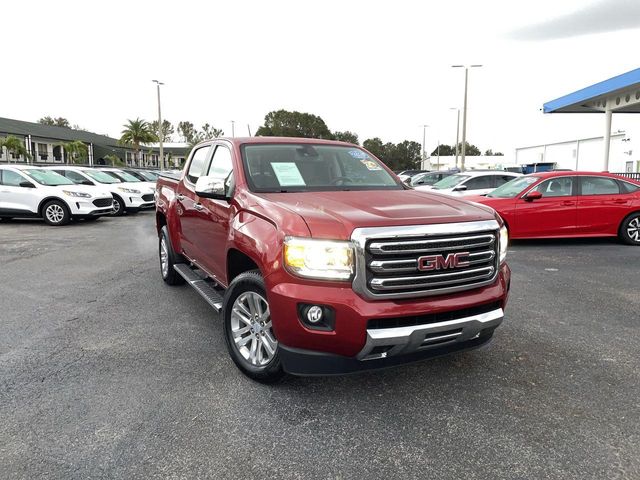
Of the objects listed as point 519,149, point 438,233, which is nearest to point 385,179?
point 438,233

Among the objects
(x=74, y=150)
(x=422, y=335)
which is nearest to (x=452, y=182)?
(x=422, y=335)

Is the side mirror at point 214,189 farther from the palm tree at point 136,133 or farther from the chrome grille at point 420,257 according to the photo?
the palm tree at point 136,133

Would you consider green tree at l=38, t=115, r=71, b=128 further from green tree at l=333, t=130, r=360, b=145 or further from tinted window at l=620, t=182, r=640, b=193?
tinted window at l=620, t=182, r=640, b=193

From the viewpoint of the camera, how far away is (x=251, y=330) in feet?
11.4

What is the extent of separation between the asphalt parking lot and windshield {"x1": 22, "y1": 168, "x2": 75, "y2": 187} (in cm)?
931

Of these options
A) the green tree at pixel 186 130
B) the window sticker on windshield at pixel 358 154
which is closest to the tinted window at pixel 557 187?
the window sticker on windshield at pixel 358 154

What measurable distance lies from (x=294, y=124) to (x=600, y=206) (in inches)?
2891

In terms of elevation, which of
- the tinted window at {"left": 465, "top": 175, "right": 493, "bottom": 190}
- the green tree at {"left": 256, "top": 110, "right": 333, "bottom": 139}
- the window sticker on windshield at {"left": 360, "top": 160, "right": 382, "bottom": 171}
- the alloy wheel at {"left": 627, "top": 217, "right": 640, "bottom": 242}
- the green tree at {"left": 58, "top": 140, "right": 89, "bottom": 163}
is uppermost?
the green tree at {"left": 256, "top": 110, "right": 333, "bottom": 139}

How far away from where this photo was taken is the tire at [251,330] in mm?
3258

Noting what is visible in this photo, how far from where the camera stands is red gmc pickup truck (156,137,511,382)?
112 inches

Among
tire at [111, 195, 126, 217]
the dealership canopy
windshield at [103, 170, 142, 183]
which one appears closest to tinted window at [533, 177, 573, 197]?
the dealership canopy

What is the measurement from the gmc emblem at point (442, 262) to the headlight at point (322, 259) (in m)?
0.46

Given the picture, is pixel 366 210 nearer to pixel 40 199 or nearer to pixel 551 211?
pixel 551 211

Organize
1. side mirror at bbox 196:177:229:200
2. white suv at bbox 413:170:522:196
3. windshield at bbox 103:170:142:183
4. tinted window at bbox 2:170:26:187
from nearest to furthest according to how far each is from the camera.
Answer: side mirror at bbox 196:177:229:200, tinted window at bbox 2:170:26:187, white suv at bbox 413:170:522:196, windshield at bbox 103:170:142:183
